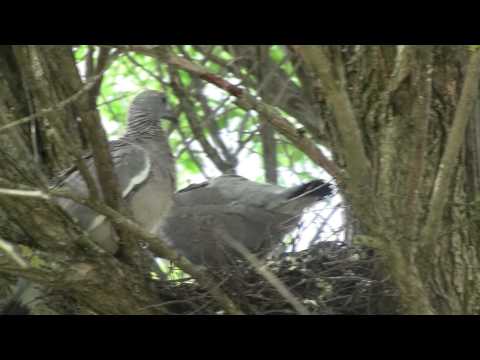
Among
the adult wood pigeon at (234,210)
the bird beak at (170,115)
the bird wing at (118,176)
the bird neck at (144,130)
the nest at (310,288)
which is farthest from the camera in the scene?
the bird beak at (170,115)

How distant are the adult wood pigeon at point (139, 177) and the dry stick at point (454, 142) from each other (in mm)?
1219

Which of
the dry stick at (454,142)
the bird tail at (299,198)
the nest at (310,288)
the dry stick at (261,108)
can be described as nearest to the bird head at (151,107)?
the bird tail at (299,198)

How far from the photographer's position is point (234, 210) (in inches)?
179

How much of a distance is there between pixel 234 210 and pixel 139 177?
0.74 m

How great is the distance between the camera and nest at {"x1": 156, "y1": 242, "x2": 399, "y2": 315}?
10.8 ft

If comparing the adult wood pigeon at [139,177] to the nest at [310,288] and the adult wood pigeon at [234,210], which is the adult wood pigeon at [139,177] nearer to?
the adult wood pigeon at [234,210]

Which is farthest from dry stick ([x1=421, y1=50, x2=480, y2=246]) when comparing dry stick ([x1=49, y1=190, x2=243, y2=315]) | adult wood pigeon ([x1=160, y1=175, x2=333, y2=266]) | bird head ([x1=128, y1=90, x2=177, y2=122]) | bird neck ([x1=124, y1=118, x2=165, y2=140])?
bird head ([x1=128, y1=90, x2=177, y2=122])

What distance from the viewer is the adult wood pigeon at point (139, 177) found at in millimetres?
3585

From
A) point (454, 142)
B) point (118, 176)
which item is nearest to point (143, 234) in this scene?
point (454, 142)

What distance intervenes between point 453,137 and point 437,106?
70 centimetres

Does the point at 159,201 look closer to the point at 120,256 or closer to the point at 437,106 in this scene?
the point at 120,256

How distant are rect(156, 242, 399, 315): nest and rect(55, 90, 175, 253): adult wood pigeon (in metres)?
0.36

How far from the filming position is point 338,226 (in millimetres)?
3547
